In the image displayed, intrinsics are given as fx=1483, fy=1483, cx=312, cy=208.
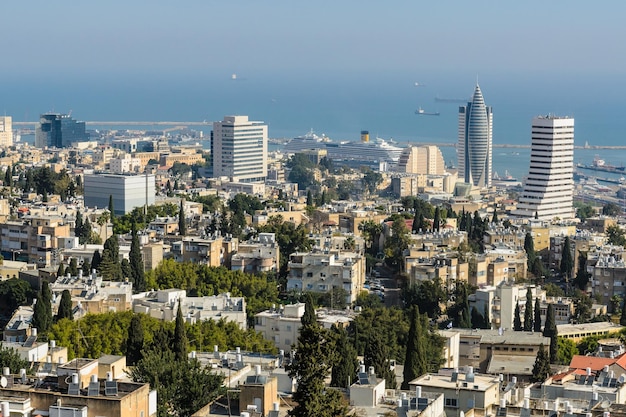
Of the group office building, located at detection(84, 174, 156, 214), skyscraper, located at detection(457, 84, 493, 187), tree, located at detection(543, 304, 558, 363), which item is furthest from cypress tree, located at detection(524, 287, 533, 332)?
skyscraper, located at detection(457, 84, 493, 187)

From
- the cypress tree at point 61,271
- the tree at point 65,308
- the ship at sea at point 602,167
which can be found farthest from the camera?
the ship at sea at point 602,167

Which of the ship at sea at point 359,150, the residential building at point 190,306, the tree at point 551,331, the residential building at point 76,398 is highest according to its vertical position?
the ship at sea at point 359,150

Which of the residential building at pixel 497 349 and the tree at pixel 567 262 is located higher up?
the tree at pixel 567 262

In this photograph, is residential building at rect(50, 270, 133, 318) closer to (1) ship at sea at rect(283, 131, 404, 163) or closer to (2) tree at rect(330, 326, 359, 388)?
(2) tree at rect(330, 326, 359, 388)

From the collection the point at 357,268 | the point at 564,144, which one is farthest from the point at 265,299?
the point at 564,144

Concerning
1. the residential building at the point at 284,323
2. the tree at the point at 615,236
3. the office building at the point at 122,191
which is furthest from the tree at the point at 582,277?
the office building at the point at 122,191

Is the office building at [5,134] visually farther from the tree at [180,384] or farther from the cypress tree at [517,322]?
the tree at [180,384]
